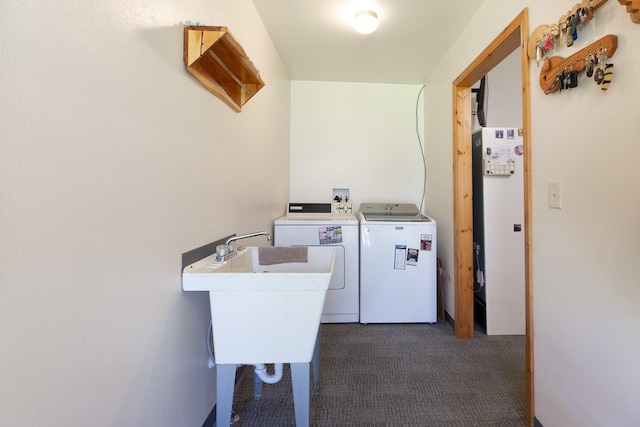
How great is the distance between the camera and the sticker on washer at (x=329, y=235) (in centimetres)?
245

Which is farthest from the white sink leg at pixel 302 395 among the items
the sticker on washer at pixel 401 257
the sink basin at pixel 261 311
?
the sticker on washer at pixel 401 257

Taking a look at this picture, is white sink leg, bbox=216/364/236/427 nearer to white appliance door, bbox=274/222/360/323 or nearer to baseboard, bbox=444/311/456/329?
white appliance door, bbox=274/222/360/323

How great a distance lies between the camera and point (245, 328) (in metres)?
1.09

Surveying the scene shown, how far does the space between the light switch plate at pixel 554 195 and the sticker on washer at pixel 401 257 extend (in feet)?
4.30

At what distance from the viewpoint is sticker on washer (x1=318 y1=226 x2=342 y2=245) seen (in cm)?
245

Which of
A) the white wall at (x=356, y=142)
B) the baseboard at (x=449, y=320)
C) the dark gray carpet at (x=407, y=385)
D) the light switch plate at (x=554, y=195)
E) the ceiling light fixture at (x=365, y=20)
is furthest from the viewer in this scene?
the white wall at (x=356, y=142)

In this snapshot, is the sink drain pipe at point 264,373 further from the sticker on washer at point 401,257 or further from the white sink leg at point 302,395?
the sticker on washer at point 401,257

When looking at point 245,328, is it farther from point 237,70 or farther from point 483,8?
point 483,8

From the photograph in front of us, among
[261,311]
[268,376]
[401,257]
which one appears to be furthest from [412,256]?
[261,311]

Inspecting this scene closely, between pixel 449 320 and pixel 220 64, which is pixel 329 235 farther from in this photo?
pixel 220 64

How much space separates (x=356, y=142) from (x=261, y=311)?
8.11 ft

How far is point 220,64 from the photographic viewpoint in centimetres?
128

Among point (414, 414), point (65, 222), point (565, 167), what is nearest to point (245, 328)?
point (65, 222)

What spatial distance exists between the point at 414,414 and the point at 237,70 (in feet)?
6.85
